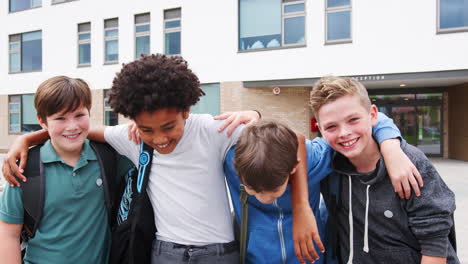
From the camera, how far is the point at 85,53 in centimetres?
1664

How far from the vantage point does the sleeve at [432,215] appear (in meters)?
1.64

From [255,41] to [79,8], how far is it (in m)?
8.82

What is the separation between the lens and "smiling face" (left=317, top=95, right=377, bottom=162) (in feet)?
5.86

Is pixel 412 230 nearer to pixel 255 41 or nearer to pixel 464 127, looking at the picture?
pixel 255 41

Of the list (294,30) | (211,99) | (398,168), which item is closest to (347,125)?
(398,168)

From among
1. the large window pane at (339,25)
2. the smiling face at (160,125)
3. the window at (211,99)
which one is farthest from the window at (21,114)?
the smiling face at (160,125)

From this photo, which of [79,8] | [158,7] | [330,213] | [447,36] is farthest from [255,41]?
[330,213]

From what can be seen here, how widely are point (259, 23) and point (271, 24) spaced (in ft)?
1.48

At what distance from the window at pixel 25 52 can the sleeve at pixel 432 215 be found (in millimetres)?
19349

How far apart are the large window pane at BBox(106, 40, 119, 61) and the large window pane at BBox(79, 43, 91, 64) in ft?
3.90

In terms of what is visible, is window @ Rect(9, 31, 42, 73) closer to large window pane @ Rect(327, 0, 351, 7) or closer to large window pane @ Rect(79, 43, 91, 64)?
large window pane @ Rect(79, 43, 91, 64)

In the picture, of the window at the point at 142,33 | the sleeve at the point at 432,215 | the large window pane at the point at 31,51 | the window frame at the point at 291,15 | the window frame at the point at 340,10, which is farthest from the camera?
the large window pane at the point at 31,51

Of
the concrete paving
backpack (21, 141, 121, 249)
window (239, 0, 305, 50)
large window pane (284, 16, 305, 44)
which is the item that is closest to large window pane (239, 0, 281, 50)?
window (239, 0, 305, 50)

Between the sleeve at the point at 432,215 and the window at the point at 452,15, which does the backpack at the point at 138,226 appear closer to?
the sleeve at the point at 432,215
